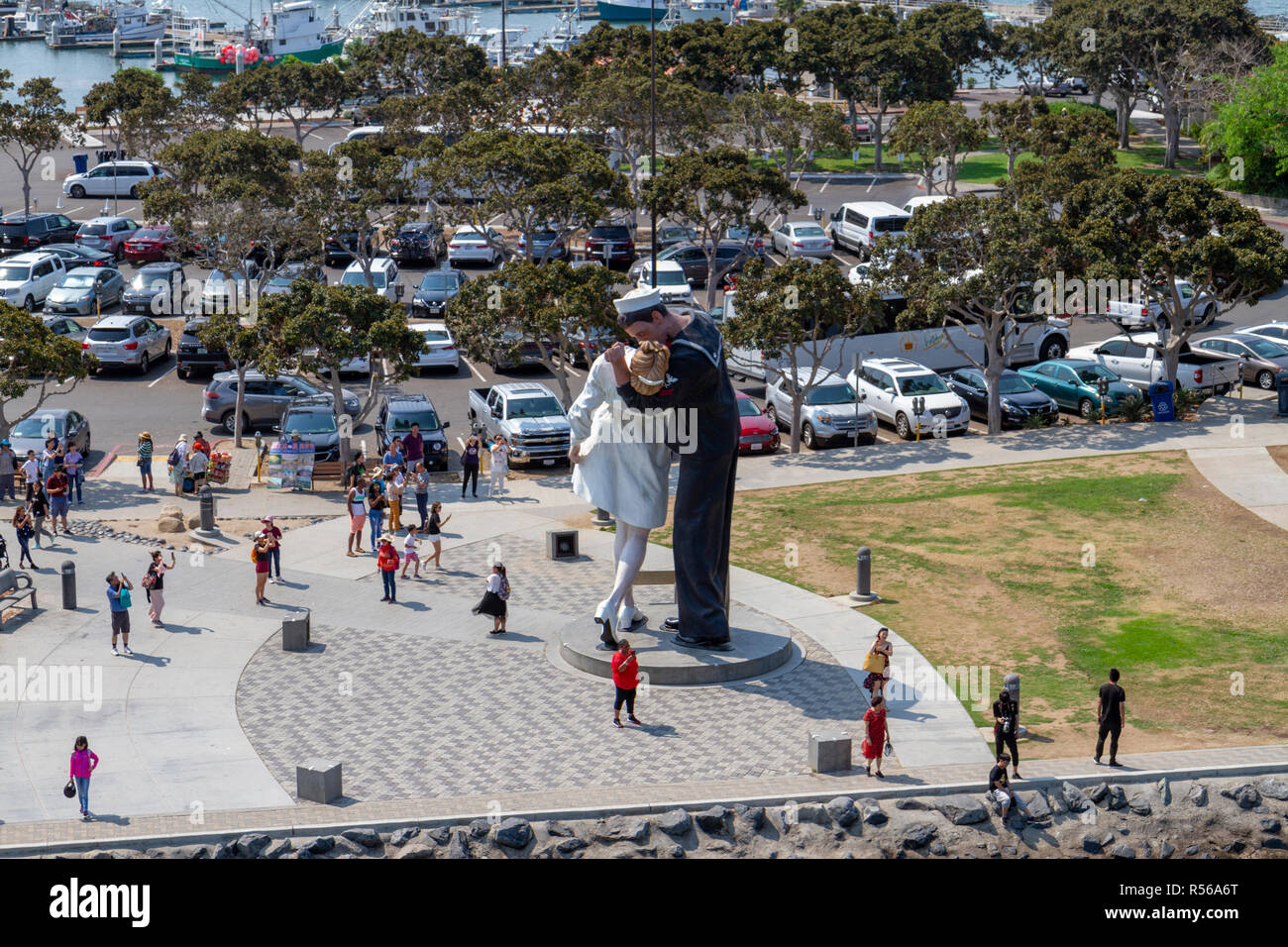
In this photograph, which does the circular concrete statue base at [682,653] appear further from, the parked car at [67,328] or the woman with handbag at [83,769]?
the parked car at [67,328]

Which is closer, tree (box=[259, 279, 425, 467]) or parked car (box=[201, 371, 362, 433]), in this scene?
tree (box=[259, 279, 425, 467])

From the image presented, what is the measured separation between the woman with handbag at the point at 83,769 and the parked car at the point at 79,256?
3668 cm

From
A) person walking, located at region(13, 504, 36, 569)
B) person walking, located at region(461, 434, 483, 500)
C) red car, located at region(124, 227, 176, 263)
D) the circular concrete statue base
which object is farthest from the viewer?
red car, located at region(124, 227, 176, 263)

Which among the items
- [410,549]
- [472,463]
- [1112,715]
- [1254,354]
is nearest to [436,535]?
[410,549]

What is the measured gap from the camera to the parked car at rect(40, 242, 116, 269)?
5225cm

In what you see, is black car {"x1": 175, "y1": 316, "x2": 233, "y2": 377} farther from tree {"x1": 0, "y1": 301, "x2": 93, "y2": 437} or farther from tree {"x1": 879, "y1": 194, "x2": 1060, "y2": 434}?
tree {"x1": 879, "y1": 194, "x2": 1060, "y2": 434}

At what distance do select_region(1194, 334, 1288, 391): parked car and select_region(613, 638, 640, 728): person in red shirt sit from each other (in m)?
24.4

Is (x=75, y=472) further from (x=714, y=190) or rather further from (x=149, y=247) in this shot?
(x=149, y=247)

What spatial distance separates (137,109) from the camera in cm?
6066

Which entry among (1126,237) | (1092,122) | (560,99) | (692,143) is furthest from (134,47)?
(1126,237)

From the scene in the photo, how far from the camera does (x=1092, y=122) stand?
56062 mm

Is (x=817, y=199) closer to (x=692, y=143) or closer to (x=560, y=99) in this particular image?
(x=692, y=143)

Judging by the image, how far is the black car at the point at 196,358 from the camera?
4303cm

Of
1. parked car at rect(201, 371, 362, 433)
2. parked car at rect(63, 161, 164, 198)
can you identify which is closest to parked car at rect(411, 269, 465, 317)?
parked car at rect(201, 371, 362, 433)
